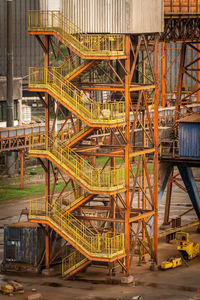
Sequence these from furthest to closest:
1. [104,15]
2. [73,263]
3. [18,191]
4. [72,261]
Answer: [18,191] → [73,263] → [72,261] → [104,15]

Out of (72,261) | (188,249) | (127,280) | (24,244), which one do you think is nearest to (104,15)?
(24,244)

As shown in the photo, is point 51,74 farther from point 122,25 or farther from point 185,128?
point 185,128

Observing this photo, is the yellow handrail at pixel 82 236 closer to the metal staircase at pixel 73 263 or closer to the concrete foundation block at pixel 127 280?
the metal staircase at pixel 73 263

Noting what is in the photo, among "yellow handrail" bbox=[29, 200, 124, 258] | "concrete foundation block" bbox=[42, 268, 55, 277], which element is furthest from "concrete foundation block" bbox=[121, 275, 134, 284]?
"concrete foundation block" bbox=[42, 268, 55, 277]

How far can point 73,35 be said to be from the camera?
1972 inches

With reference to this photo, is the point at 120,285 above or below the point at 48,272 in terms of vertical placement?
below

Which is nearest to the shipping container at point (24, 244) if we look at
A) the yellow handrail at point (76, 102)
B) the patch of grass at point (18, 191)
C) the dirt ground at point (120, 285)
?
the dirt ground at point (120, 285)

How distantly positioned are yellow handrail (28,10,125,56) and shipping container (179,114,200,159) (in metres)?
9.09

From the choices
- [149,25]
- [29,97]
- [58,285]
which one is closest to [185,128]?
[149,25]

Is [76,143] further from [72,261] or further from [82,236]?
[72,261]

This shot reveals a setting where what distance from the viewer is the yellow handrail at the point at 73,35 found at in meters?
48.6

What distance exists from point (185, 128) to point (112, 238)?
11805mm

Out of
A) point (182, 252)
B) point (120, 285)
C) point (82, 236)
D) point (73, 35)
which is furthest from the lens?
point (182, 252)

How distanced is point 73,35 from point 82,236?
1145 centimetres
